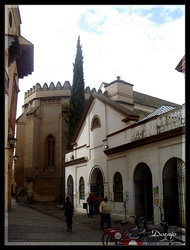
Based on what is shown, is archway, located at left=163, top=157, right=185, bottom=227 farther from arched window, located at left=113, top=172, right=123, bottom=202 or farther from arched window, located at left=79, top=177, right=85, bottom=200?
arched window, located at left=79, top=177, right=85, bottom=200

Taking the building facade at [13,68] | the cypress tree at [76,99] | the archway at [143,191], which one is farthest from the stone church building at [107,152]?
the building facade at [13,68]

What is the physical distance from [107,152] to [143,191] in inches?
139

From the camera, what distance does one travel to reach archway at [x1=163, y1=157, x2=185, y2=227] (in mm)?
10953

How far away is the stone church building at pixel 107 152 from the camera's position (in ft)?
38.0

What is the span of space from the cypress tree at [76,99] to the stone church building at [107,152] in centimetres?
300

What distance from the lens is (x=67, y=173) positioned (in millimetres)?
23359

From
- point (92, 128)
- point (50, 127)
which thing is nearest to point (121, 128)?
point (92, 128)

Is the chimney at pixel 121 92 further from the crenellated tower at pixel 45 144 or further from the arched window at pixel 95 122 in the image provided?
the arched window at pixel 95 122

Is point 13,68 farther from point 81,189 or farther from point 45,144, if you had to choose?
point 45,144

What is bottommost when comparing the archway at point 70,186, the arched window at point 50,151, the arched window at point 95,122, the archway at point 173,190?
the archway at point 70,186

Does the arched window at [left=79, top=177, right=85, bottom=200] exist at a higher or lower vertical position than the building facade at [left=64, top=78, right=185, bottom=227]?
lower

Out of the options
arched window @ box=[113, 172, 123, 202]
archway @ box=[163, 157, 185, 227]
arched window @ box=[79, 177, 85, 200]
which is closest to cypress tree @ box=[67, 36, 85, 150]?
arched window @ box=[79, 177, 85, 200]
